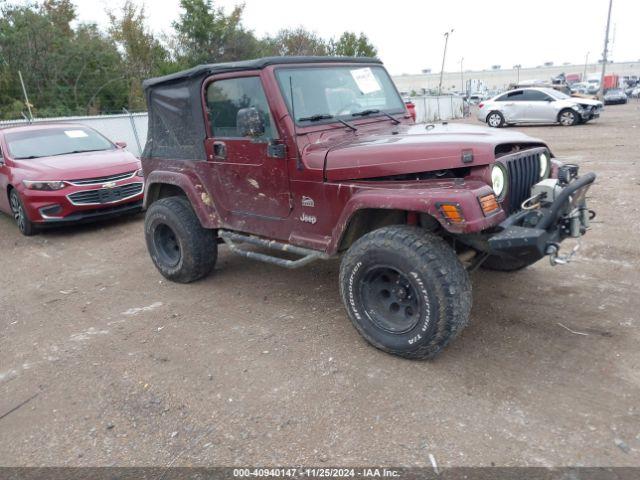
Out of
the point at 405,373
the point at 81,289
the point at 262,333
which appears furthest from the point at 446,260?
the point at 81,289

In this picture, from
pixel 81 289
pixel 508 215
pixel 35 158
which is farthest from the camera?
pixel 35 158

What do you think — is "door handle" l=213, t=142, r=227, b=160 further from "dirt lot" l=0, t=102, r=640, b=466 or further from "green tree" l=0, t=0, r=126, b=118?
"green tree" l=0, t=0, r=126, b=118

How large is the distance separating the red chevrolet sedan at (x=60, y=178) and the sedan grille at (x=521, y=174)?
19.1 feet

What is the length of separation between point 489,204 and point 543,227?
13.7 inches

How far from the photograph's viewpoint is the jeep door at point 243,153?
12.8 feet

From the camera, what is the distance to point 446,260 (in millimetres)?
3121

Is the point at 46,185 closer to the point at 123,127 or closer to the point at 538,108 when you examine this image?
the point at 123,127

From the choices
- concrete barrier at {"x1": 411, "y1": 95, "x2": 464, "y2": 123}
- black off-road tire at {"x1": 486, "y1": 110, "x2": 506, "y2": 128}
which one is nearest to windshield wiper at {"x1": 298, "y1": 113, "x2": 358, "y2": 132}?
black off-road tire at {"x1": 486, "y1": 110, "x2": 506, "y2": 128}

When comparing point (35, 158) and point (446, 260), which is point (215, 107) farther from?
point (35, 158)

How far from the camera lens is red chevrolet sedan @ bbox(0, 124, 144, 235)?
277 inches

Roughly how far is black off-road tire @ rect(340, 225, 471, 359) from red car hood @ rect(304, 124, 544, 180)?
0.42 metres

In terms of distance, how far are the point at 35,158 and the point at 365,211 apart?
620 cm

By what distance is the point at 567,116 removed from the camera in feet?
61.1

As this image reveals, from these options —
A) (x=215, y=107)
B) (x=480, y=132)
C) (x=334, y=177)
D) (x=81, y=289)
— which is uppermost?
(x=215, y=107)
